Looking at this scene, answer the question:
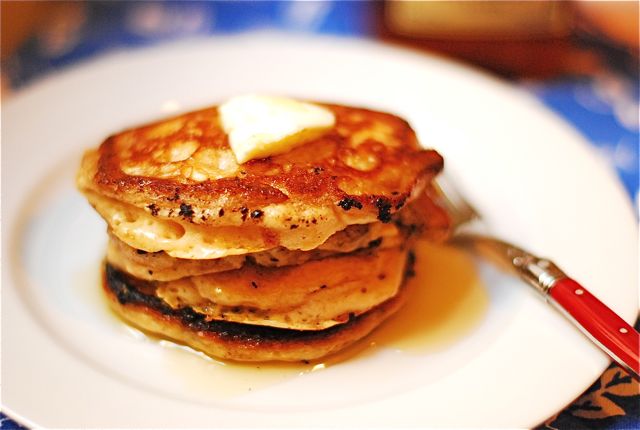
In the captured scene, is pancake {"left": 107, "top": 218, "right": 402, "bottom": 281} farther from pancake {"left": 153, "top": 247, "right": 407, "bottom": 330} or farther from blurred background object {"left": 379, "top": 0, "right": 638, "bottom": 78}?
blurred background object {"left": 379, "top": 0, "right": 638, "bottom": 78}

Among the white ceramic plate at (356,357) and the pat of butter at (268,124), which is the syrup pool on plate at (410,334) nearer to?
the white ceramic plate at (356,357)

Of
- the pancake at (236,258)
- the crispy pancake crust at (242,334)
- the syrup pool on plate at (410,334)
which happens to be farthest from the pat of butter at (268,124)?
the syrup pool on plate at (410,334)

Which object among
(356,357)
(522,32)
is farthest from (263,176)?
(522,32)

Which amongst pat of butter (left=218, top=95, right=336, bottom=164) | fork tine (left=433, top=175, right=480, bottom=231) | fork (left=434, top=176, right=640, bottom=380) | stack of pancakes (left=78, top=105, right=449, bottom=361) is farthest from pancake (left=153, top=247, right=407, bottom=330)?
fork tine (left=433, top=175, right=480, bottom=231)

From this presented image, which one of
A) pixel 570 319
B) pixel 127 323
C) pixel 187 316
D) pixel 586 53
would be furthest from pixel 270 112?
pixel 586 53

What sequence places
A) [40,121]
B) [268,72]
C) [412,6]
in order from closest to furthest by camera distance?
[40,121], [268,72], [412,6]

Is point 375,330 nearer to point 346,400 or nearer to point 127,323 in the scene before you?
point 346,400
